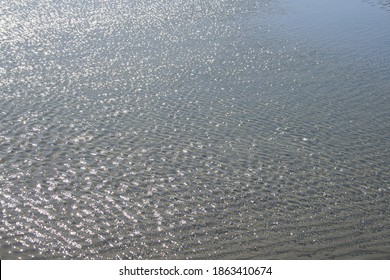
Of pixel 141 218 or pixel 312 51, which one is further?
pixel 312 51

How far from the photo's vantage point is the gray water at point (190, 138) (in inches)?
466

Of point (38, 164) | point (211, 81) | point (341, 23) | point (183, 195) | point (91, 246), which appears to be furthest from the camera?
point (341, 23)

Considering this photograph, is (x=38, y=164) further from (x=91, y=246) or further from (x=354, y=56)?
(x=354, y=56)

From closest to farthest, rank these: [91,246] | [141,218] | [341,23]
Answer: [91,246]
[141,218]
[341,23]

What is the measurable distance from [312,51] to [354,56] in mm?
2038

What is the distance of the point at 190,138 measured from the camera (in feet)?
53.9

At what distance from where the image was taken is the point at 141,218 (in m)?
12.3

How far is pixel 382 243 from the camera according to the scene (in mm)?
11891

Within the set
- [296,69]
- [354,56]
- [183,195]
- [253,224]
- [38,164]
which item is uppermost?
[354,56]

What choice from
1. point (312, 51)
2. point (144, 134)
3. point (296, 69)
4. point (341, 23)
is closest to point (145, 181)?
point (144, 134)

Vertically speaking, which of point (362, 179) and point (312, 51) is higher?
point (312, 51)

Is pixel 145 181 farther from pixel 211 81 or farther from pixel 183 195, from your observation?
pixel 211 81

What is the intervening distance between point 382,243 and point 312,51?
15.2m

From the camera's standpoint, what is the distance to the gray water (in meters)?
11.8
